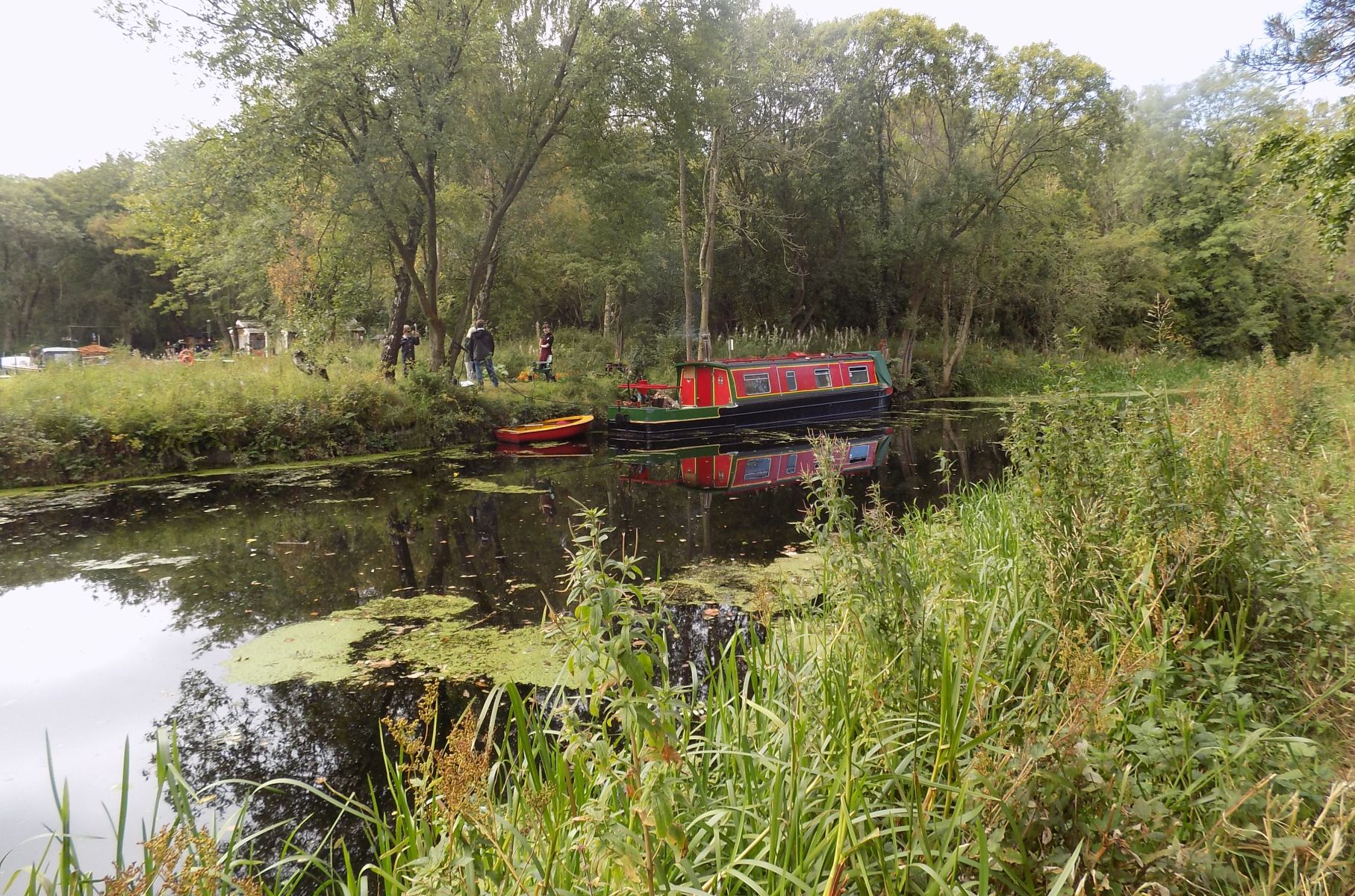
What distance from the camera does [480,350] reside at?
13641 millimetres

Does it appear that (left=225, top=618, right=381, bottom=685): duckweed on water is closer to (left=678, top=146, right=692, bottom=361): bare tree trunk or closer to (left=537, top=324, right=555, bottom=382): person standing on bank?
(left=537, top=324, right=555, bottom=382): person standing on bank

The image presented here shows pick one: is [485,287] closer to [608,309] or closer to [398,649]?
[608,309]

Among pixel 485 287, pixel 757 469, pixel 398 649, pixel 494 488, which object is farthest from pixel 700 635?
pixel 485 287

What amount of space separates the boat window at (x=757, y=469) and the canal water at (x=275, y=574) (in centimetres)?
8

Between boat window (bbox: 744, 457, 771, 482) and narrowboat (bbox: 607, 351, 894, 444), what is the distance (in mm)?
2131

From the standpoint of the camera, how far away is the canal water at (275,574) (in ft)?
11.0

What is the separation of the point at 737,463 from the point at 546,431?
3.45 m

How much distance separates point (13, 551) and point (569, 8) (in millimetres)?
10801

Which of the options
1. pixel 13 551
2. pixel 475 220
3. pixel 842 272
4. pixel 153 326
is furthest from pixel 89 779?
pixel 153 326

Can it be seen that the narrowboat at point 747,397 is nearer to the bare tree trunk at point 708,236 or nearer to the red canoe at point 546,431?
the red canoe at point 546,431

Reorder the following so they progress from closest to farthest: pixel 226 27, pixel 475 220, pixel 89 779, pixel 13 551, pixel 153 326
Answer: pixel 89 779
pixel 13 551
pixel 226 27
pixel 475 220
pixel 153 326

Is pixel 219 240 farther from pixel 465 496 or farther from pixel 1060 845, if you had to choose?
pixel 1060 845

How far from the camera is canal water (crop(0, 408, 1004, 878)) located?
3.35m

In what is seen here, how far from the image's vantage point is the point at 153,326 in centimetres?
3178
